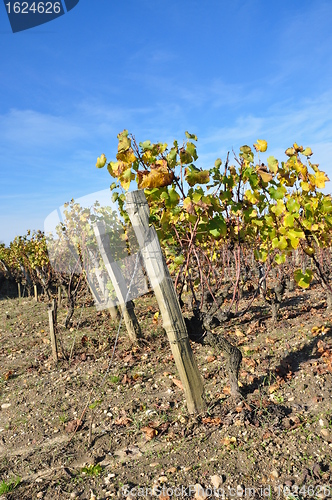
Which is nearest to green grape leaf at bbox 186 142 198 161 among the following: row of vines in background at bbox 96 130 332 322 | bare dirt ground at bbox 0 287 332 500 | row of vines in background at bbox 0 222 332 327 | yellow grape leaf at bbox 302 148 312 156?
row of vines in background at bbox 96 130 332 322

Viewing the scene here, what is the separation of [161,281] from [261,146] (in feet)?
5.32

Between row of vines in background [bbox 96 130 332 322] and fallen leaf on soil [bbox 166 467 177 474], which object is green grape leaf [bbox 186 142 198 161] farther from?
fallen leaf on soil [bbox 166 467 177 474]

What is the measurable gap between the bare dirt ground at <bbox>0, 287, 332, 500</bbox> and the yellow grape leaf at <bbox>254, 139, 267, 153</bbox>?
2124 millimetres

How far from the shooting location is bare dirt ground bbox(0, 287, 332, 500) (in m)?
2.48

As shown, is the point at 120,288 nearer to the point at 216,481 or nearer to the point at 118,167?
the point at 118,167

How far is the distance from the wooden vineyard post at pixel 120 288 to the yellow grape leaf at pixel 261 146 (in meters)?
3.17

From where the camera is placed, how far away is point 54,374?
201 inches

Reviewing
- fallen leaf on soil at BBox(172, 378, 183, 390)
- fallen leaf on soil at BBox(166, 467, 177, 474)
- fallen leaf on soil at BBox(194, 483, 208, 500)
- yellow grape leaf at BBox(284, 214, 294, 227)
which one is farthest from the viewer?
fallen leaf on soil at BBox(172, 378, 183, 390)

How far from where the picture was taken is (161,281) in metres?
2.97

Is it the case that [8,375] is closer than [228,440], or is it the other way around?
[228,440]

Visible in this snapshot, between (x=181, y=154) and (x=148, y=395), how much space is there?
2.52 m

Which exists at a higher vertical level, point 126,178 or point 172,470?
point 126,178

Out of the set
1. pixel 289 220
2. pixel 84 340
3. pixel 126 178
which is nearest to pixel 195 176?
pixel 126 178

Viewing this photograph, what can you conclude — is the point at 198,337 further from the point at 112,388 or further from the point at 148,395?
the point at 112,388
